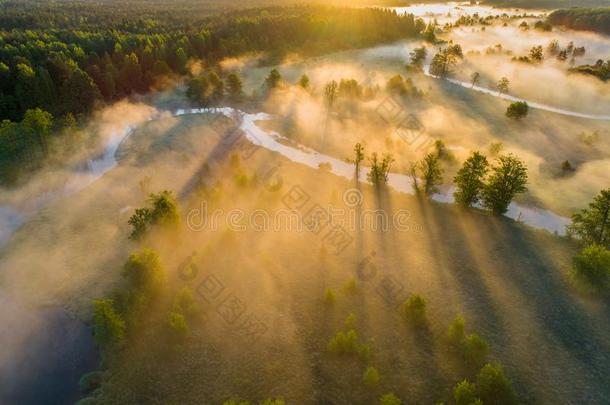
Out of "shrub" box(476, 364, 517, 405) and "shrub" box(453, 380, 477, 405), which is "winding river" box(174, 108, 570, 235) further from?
"shrub" box(453, 380, 477, 405)

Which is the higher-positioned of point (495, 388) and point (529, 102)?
point (495, 388)

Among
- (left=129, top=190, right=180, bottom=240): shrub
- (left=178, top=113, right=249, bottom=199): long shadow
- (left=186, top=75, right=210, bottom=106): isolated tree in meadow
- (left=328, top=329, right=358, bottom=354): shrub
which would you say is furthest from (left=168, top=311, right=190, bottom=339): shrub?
(left=186, top=75, right=210, bottom=106): isolated tree in meadow

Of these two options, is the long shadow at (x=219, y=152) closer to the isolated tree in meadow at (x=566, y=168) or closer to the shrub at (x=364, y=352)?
the shrub at (x=364, y=352)

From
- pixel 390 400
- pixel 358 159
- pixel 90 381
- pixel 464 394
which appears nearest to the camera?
pixel 390 400

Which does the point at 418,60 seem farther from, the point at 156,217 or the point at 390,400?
the point at 390,400

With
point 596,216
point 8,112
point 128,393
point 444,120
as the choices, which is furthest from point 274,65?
point 128,393

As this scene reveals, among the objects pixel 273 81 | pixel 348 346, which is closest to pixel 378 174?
pixel 348 346

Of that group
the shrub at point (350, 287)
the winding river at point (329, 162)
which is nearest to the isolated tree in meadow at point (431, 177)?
the winding river at point (329, 162)
